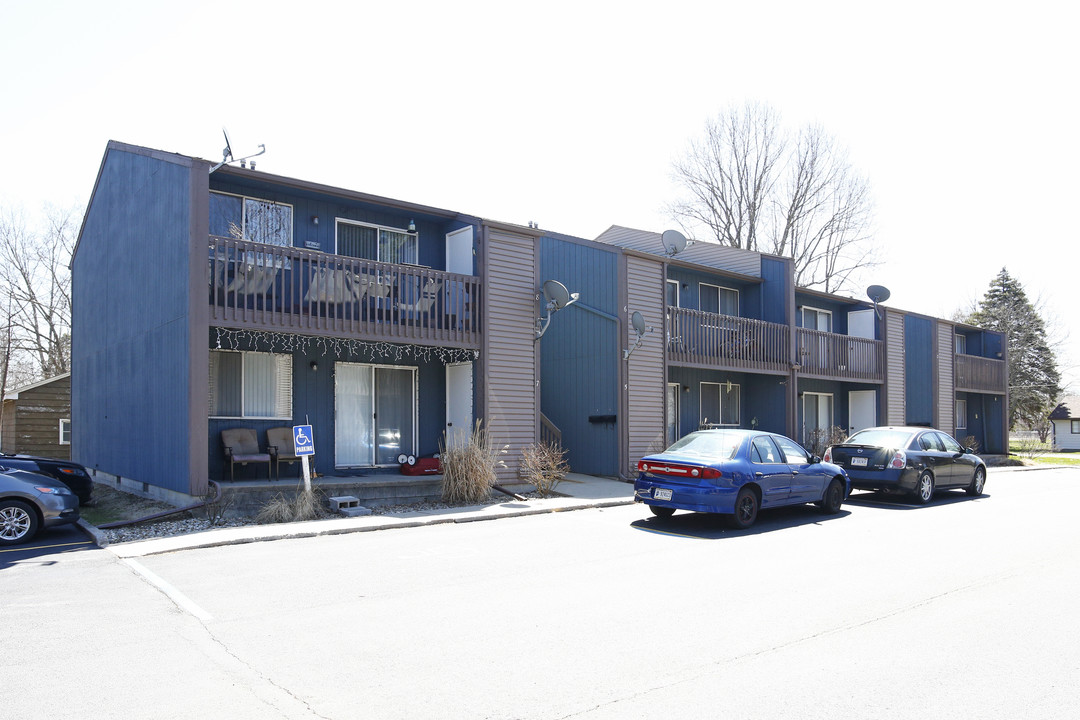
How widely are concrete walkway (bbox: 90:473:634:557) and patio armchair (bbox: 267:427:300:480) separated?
2.77 m

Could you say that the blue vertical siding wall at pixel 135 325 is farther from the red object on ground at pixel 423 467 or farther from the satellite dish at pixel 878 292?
the satellite dish at pixel 878 292

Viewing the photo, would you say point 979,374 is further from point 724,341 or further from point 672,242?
point 672,242

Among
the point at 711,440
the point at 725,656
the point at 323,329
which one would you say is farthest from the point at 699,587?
the point at 323,329

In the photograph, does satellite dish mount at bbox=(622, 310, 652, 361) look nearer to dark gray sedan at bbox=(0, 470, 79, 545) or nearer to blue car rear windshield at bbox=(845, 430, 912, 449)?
blue car rear windshield at bbox=(845, 430, 912, 449)

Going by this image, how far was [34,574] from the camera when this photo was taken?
838cm

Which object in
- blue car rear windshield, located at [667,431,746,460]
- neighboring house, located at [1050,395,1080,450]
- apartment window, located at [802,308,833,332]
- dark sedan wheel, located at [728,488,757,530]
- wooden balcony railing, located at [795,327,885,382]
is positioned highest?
apartment window, located at [802,308,833,332]

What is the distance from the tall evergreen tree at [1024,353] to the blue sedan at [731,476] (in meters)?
43.9

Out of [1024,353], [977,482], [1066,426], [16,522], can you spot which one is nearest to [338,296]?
[16,522]

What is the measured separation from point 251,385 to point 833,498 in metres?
10.4

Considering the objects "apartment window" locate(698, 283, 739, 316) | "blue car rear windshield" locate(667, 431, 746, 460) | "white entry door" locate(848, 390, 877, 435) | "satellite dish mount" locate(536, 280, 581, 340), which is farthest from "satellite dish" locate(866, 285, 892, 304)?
"blue car rear windshield" locate(667, 431, 746, 460)

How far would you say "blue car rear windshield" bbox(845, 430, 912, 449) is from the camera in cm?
1525

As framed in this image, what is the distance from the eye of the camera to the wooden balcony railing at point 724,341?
19672mm

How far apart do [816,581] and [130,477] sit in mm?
12586

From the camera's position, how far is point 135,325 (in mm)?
15000
